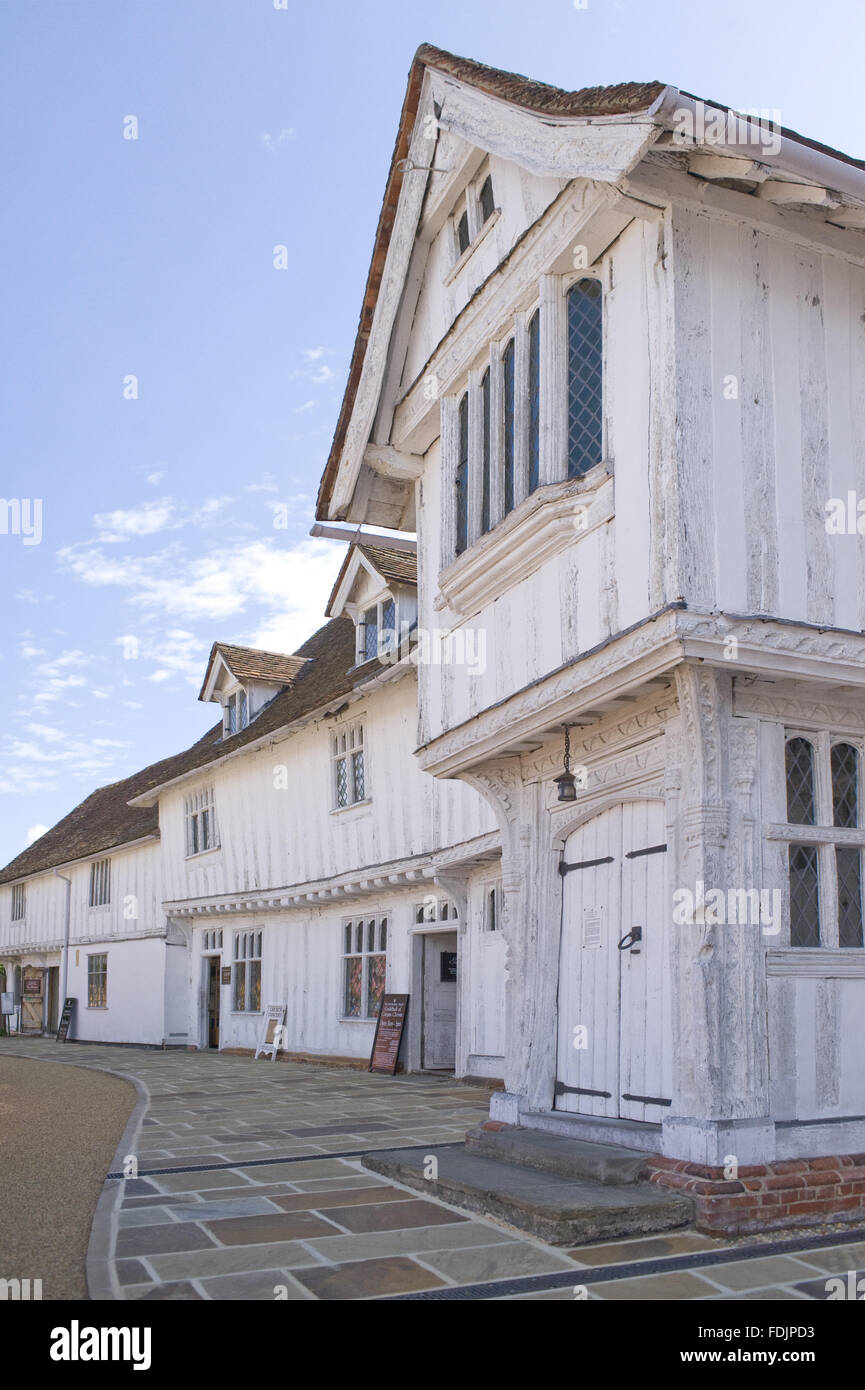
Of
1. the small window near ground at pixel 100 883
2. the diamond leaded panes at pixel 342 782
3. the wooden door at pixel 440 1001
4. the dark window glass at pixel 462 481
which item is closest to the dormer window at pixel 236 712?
the diamond leaded panes at pixel 342 782

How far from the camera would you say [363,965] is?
18.0 m

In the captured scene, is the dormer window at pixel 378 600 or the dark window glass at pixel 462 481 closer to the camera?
the dark window glass at pixel 462 481

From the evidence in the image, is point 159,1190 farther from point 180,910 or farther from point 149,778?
point 149,778

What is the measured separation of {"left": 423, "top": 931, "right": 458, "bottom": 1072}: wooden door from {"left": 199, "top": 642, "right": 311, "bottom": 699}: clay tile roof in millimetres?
8072

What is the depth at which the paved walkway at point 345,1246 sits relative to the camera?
16.0 ft

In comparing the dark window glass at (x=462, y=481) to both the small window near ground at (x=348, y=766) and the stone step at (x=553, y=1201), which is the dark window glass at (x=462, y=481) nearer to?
the stone step at (x=553, y=1201)

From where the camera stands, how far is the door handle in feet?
23.8

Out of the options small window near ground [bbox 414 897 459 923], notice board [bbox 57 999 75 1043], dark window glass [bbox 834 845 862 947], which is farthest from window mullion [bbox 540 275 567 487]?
notice board [bbox 57 999 75 1043]

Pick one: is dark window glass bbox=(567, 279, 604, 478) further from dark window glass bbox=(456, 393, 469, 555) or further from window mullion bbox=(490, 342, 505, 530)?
dark window glass bbox=(456, 393, 469, 555)

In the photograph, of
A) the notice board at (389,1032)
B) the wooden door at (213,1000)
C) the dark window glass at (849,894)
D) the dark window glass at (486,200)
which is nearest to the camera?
the dark window glass at (849,894)

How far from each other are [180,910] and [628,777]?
18966 mm

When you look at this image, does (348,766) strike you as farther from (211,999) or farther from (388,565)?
(211,999)

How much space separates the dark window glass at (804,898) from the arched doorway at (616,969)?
691mm

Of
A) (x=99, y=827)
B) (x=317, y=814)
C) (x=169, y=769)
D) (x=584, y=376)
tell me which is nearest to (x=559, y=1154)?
(x=584, y=376)
